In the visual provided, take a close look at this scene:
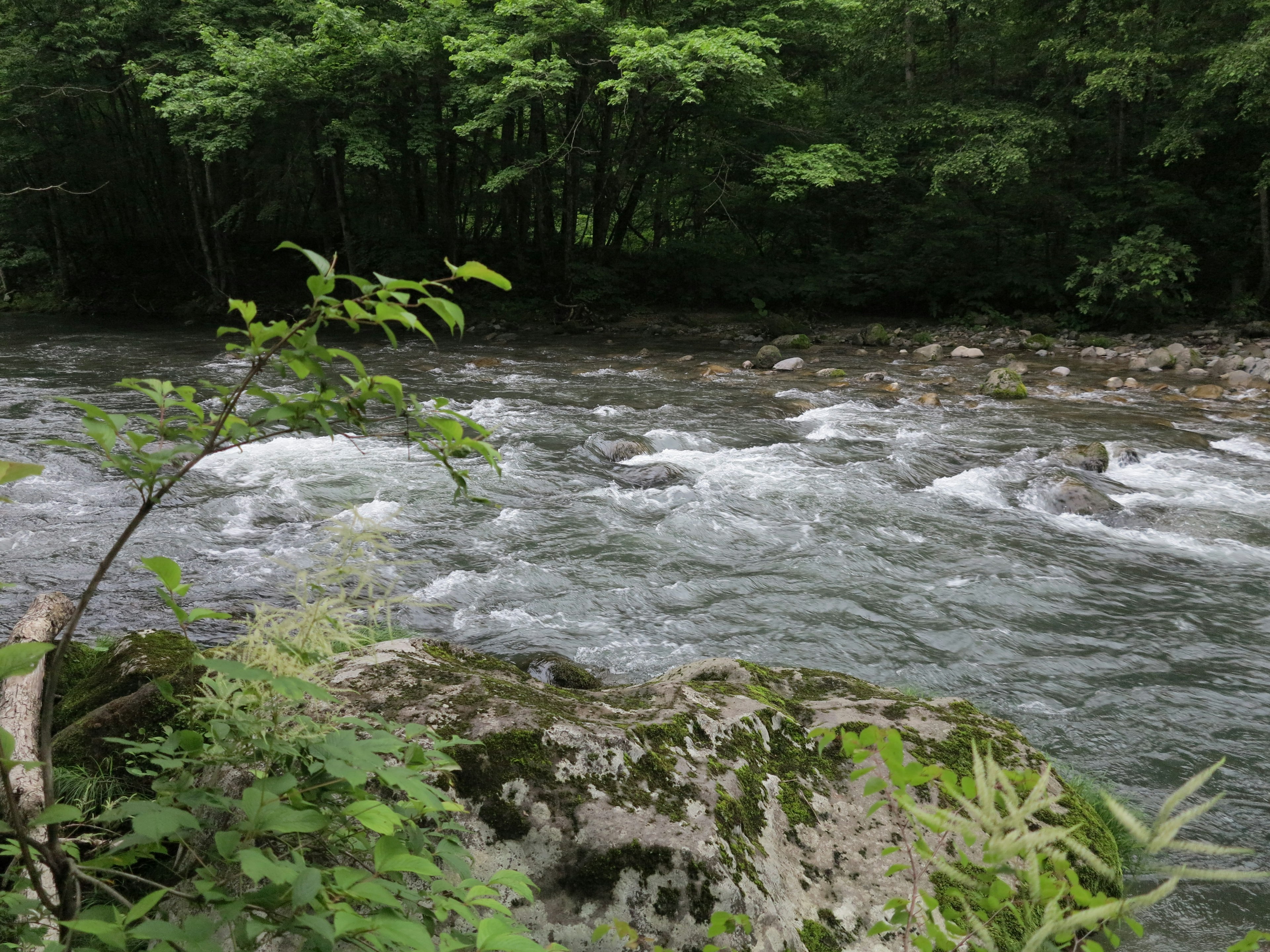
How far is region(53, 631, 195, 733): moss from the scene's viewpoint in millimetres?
2906

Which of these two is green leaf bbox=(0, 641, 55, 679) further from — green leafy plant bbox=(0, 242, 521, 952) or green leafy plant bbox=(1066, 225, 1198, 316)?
green leafy plant bbox=(1066, 225, 1198, 316)

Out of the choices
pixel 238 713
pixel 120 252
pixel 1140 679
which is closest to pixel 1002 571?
pixel 1140 679

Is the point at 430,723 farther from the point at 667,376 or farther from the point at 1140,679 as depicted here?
the point at 667,376

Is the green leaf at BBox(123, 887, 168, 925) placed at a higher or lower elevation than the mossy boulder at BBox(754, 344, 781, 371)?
higher

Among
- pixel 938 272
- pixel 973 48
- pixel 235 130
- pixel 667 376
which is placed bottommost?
pixel 667 376

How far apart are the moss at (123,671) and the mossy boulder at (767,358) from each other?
46.2ft

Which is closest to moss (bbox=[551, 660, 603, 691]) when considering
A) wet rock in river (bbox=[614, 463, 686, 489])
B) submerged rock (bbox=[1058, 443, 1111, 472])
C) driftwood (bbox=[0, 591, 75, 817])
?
driftwood (bbox=[0, 591, 75, 817])

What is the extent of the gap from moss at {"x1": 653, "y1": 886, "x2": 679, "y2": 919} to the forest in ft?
54.2

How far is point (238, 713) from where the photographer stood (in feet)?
5.39

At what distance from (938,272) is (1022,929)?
2164cm

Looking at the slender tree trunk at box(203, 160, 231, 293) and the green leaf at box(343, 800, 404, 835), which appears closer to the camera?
the green leaf at box(343, 800, 404, 835)

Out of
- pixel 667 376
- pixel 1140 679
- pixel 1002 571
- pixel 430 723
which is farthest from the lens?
pixel 667 376

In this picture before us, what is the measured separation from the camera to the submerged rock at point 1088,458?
941 cm

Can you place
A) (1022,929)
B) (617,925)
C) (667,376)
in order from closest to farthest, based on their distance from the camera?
(617,925), (1022,929), (667,376)
